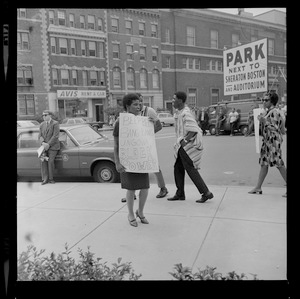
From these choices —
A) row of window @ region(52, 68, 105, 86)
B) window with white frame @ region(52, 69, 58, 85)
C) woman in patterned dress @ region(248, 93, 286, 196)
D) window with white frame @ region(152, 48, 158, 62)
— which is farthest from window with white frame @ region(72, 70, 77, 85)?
woman in patterned dress @ region(248, 93, 286, 196)

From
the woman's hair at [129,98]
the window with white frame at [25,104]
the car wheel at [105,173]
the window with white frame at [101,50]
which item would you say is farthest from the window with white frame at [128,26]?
the car wheel at [105,173]

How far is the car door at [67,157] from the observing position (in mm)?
6934

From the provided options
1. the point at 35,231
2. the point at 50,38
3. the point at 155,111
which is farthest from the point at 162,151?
the point at 50,38

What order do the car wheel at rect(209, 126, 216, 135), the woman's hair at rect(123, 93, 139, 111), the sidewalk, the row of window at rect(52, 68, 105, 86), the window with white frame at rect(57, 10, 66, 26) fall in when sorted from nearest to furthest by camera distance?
1. the window with white frame at rect(57, 10, 66, 26)
2. the row of window at rect(52, 68, 105, 86)
3. the sidewalk
4. the woman's hair at rect(123, 93, 139, 111)
5. the car wheel at rect(209, 126, 216, 135)

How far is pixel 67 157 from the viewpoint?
22.8 ft

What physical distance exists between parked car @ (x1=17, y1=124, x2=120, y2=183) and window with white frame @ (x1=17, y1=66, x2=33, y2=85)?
12.5 feet

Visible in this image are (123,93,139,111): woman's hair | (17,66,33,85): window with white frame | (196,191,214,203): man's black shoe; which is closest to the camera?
(17,66,33,85): window with white frame

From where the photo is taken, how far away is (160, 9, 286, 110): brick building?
112 inches

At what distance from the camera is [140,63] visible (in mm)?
3436

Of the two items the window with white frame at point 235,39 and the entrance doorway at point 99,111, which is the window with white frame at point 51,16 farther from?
the window with white frame at point 235,39

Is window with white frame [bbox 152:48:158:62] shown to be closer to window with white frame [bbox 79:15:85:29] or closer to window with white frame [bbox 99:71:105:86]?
window with white frame [bbox 99:71:105:86]

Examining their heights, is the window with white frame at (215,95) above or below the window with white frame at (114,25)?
below

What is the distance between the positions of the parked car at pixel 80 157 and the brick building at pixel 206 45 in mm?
3284
